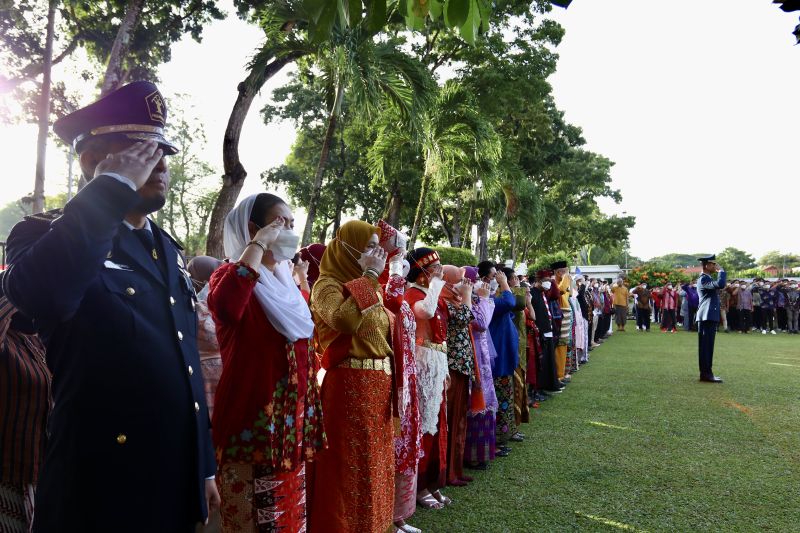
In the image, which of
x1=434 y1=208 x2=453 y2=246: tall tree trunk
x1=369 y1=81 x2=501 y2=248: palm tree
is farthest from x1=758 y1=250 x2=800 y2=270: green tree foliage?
x1=369 y1=81 x2=501 y2=248: palm tree

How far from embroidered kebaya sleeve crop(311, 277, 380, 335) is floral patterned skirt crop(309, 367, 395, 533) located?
31cm

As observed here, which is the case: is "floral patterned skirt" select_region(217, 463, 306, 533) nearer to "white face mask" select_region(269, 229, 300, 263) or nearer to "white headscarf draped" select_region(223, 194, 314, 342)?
"white headscarf draped" select_region(223, 194, 314, 342)

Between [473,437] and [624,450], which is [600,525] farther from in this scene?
[624,450]

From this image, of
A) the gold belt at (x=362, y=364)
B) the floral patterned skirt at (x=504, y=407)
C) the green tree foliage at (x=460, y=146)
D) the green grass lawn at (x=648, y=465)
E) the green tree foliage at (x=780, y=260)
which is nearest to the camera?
the gold belt at (x=362, y=364)

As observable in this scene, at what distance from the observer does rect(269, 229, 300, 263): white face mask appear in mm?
2553

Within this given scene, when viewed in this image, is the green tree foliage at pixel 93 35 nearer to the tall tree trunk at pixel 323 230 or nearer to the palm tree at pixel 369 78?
the palm tree at pixel 369 78

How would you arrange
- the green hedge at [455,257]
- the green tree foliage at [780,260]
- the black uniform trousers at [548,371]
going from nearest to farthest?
the black uniform trousers at [548,371]
the green hedge at [455,257]
the green tree foliage at [780,260]

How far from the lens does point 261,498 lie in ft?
7.93

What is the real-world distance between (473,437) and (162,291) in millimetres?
4253

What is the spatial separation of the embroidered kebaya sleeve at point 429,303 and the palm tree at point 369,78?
531 centimetres

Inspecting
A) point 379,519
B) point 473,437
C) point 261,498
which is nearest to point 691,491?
point 473,437

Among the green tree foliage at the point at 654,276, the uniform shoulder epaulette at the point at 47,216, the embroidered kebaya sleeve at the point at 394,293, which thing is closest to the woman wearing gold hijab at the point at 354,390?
the embroidered kebaya sleeve at the point at 394,293

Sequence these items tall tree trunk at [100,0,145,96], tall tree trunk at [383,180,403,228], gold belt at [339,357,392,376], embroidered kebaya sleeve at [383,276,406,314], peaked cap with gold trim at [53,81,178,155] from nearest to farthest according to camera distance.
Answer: peaked cap with gold trim at [53,81,178,155]
gold belt at [339,357,392,376]
embroidered kebaya sleeve at [383,276,406,314]
tall tree trunk at [100,0,145,96]
tall tree trunk at [383,180,403,228]

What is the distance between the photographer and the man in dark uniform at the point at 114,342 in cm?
143
